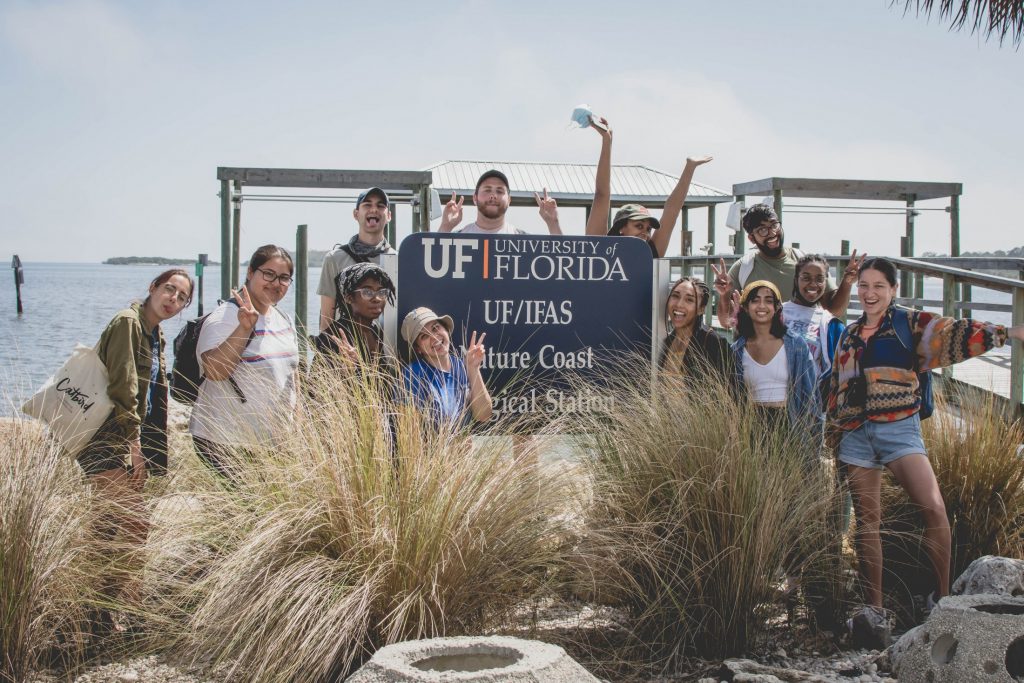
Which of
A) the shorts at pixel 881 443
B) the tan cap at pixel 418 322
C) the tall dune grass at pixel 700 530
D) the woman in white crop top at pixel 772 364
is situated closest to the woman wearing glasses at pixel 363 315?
the tan cap at pixel 418 322

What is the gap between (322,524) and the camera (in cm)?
315

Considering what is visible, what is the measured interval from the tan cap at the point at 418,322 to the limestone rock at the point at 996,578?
7.93 ft

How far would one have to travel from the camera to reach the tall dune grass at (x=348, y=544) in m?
2.96

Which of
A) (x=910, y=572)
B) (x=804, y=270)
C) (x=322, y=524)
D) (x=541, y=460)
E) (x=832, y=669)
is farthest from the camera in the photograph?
(x=804, y=270)

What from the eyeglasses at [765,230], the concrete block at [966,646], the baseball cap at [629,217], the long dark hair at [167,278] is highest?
the baseball cap at [629,217]

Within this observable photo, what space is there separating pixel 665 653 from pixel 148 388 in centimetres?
241

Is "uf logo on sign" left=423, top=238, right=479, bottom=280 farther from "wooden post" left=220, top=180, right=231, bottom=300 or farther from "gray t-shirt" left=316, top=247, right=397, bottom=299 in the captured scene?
"wooden post" left=220, top=180, right=231, bottom=300

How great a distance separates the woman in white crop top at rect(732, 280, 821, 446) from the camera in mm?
4305

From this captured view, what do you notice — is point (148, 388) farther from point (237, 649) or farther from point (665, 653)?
point (665, 653)

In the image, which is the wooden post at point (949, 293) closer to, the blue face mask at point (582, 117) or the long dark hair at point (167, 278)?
the blue face mask at point (582, 117)

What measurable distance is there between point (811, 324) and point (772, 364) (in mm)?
447

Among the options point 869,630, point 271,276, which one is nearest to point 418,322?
point 271,276

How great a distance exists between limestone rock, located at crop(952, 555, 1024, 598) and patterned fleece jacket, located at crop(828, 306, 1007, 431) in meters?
0.67

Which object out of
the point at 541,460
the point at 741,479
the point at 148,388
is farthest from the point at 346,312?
the point at 741,479
